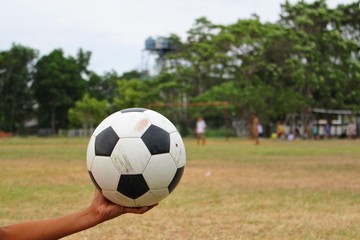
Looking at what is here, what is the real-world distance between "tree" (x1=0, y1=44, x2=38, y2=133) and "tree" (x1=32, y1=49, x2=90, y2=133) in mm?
1168

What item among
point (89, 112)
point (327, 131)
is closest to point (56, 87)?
point (89, 112)

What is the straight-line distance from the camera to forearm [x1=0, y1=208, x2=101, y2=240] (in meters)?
2.98

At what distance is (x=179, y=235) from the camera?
5.26m

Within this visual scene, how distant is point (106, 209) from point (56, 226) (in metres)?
0.28

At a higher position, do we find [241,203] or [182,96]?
[182,96]

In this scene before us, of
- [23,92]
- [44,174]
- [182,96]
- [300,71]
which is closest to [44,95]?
A: [23,92]

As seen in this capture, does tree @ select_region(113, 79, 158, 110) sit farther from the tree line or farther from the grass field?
the grass field

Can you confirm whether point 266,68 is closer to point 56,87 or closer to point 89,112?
point 89,112

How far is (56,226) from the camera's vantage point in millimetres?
3010

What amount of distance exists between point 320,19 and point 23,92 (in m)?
31.1

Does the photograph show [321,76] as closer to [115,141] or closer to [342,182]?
[342,182]

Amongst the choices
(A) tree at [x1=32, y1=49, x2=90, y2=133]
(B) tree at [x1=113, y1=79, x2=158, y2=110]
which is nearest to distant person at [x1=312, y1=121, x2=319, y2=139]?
(B) tree at [x1=113, y1=79, x2=158, y2=110]

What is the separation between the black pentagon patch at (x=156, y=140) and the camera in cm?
324

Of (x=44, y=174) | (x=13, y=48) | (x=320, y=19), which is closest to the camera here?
(x=44, y=174)
